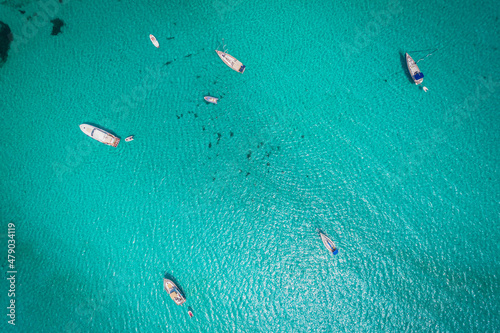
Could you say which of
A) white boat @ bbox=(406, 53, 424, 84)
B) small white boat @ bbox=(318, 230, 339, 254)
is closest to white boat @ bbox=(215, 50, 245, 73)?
white boat @ bbox=(406, 53, 424, 84)

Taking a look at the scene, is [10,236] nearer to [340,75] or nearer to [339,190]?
[339,190]

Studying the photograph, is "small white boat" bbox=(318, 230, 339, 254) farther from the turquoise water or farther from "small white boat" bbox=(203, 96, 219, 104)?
"small white boat" bbox=(203, 96, 219, 104)

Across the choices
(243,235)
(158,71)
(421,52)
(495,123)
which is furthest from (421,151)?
(158,71)

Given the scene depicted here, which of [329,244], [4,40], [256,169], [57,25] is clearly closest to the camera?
[329,244]

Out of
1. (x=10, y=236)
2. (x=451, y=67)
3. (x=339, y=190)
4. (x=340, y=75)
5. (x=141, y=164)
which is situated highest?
(x=451, y=67)

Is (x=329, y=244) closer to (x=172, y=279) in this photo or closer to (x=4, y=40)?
(x=172, y=279)

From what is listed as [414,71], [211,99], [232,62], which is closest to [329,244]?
[211,99]
